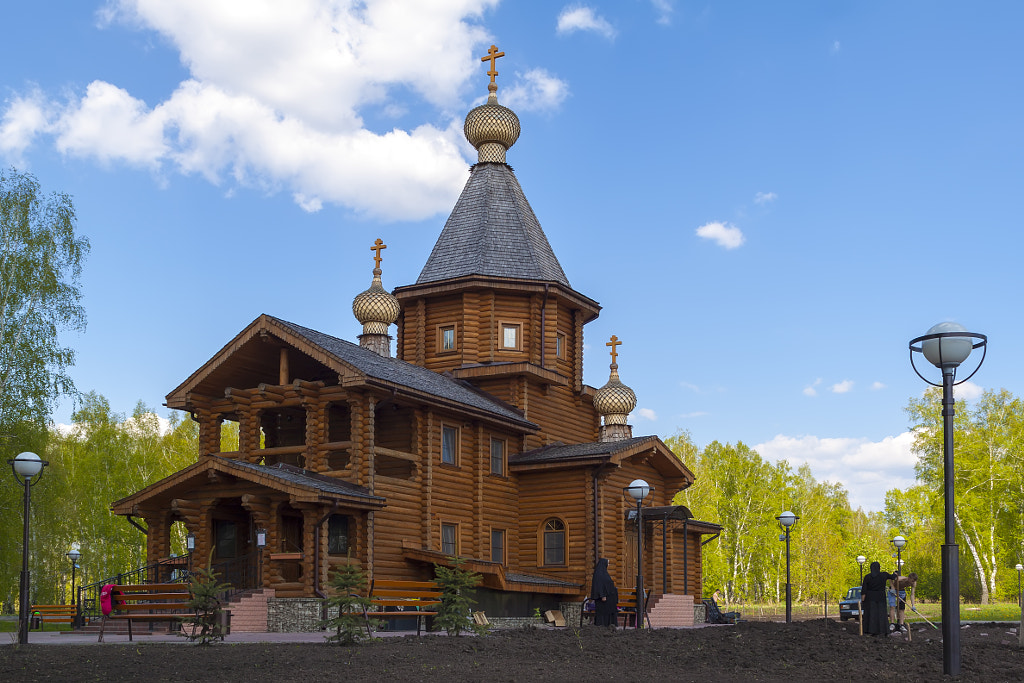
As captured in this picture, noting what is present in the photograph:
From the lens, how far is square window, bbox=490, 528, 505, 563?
29.3 meters

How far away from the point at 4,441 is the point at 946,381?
25162mm

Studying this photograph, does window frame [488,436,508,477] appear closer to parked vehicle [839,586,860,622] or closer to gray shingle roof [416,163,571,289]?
gray shingle roof [416,163,571,289]

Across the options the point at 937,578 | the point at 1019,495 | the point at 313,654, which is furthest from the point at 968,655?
the point at 937,578

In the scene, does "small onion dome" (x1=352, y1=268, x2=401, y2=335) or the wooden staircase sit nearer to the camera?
the wooden staircase

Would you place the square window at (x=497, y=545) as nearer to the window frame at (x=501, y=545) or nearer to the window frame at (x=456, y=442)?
the window frame at (x=501, y=545)

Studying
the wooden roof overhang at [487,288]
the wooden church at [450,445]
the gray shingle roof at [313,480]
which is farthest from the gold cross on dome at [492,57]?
the gray shingle roof at [313,480]

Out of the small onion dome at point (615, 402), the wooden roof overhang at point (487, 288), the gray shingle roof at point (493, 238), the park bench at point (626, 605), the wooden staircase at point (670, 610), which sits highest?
the gray shingle roof at point (493, 238)

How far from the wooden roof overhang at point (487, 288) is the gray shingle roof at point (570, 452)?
459 cm

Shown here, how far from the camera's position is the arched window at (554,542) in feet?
97.1

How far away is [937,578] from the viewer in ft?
227

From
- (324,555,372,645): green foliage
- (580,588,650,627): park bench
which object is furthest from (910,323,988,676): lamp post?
(580,588,650,627): park bench

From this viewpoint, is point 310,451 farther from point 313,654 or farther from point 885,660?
point 885,660

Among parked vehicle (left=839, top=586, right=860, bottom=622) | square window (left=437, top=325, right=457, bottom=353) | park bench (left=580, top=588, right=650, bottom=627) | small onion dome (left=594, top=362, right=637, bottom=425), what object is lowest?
parked vehicle (left=839, top=586, right=860, bottom=622)

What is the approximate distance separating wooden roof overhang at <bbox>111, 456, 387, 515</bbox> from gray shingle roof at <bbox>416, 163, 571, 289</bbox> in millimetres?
9854
